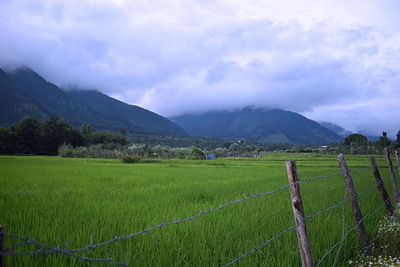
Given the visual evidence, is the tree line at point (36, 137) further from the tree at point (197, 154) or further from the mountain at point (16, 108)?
the mountain at point (16, 108)

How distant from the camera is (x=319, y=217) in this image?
474 cm

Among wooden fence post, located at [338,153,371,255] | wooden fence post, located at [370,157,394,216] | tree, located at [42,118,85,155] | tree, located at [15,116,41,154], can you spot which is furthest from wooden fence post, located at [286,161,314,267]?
tree, located at [15,116,41,154]

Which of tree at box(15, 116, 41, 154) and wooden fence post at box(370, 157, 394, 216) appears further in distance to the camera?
tree at box(15, 116, 41, 154)

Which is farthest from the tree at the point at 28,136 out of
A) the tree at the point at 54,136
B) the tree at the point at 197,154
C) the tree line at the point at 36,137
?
the tree at the point at 197,154

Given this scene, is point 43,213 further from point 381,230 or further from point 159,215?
point 381,230

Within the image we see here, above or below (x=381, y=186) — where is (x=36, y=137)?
above

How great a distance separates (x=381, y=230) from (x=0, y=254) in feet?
16.0

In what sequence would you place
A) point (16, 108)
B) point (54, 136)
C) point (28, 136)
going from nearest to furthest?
1. point (28, 136)
2. point (54, 136)
3. point (16, 108)

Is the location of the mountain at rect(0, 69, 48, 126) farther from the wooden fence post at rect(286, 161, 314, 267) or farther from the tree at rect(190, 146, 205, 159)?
the wooden fence post at rect(286, 161, 314, 267)

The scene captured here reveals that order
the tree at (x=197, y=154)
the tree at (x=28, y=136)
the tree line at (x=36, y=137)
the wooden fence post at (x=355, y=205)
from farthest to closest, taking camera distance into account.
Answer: the tree at (x=28, y=136) → the tree line at (x=36, y=137) → the tree at (x=197, y=154) → the wooden fence post at (x=355, y=205)

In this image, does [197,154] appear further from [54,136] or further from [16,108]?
[16,108]

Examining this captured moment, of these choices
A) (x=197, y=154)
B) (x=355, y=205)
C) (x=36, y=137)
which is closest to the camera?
(x=355, y=205)

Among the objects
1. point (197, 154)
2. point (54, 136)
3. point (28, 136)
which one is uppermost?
point (28, 136)

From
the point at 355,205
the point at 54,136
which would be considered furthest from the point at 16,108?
the point at 355,205
